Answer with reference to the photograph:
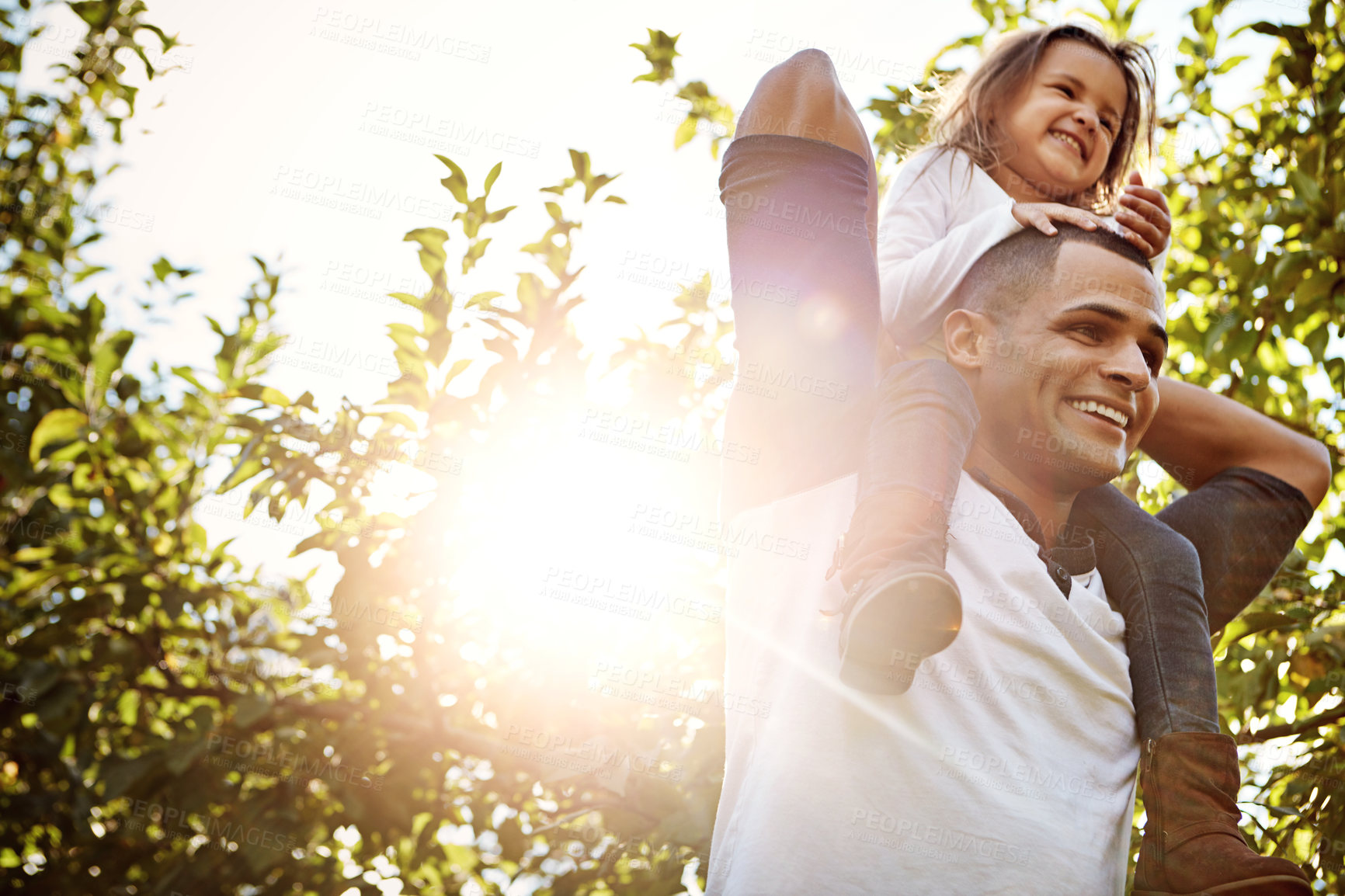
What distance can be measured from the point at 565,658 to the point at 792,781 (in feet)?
4.95

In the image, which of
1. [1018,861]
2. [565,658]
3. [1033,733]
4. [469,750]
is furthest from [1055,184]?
[469,750]

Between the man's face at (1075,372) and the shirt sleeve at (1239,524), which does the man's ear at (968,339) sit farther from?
the shirt sleeve at (1239,524)

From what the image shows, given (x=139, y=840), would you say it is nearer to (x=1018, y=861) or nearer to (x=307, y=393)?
(x=307, y=393)

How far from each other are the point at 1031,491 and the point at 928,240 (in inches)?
19.5

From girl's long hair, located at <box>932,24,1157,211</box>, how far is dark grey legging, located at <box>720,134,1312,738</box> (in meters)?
0.73

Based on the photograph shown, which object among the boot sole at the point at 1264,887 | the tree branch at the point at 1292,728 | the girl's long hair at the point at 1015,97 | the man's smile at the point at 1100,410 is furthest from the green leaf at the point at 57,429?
the tree branch at the point at 1292,728

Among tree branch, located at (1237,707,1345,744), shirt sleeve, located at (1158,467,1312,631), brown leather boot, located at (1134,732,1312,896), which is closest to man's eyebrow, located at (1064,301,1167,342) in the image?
shirt sleeve, located at (1158,467,1312,631)

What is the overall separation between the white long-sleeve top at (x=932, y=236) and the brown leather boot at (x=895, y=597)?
0.46 meters

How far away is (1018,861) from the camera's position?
1.16 meters

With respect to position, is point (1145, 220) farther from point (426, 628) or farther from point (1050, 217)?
point (426, 628)

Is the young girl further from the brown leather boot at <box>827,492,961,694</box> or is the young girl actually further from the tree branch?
the tree branch

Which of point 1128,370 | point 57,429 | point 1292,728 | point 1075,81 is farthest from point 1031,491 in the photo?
point 57,429

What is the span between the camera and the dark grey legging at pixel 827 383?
52.2 inches

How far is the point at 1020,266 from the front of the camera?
1487mm
